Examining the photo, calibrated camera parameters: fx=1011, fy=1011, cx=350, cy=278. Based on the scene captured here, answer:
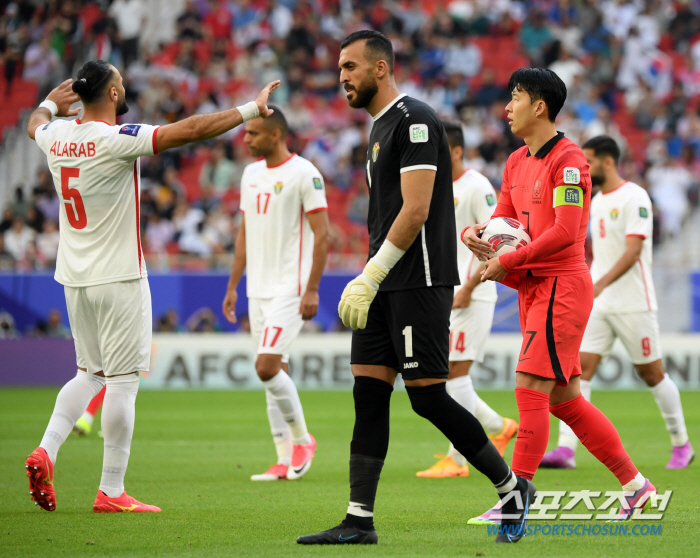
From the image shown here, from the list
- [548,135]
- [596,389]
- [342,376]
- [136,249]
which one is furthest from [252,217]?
[596,389]

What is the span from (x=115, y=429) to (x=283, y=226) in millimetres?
2620

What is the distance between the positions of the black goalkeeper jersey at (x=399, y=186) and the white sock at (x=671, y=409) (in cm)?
412

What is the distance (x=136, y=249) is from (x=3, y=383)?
1167cm

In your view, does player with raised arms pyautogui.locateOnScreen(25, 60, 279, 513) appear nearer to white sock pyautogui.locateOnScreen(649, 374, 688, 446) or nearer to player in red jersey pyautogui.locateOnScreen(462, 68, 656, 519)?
player in red jersey pyautogui.locateOnScreen(462, 68, 656, 519)

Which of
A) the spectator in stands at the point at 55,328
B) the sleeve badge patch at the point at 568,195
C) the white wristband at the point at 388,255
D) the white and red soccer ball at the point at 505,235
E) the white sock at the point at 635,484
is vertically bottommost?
the spectator in stands at the point at 55,328

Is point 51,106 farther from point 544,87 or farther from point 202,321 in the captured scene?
point 202,321

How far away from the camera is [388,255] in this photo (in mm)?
4953

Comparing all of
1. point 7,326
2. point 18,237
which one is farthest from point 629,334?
point 18,237

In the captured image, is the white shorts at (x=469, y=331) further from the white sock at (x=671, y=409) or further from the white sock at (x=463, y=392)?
the white sock at (x=671, y=409)

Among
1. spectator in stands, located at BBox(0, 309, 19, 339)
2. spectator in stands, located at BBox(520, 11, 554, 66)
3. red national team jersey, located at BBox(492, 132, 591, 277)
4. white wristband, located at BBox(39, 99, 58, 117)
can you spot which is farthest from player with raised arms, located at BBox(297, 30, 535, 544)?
spectator in stands, located at BBox(520, 11, 554, 66)

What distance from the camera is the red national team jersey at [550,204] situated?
204 inches

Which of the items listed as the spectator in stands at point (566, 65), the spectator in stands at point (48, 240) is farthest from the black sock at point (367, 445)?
the spectator in stands at point (566, 65)

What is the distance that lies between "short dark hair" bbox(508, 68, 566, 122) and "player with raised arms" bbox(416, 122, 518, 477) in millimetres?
2675

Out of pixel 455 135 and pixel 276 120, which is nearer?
pixel 276 120
